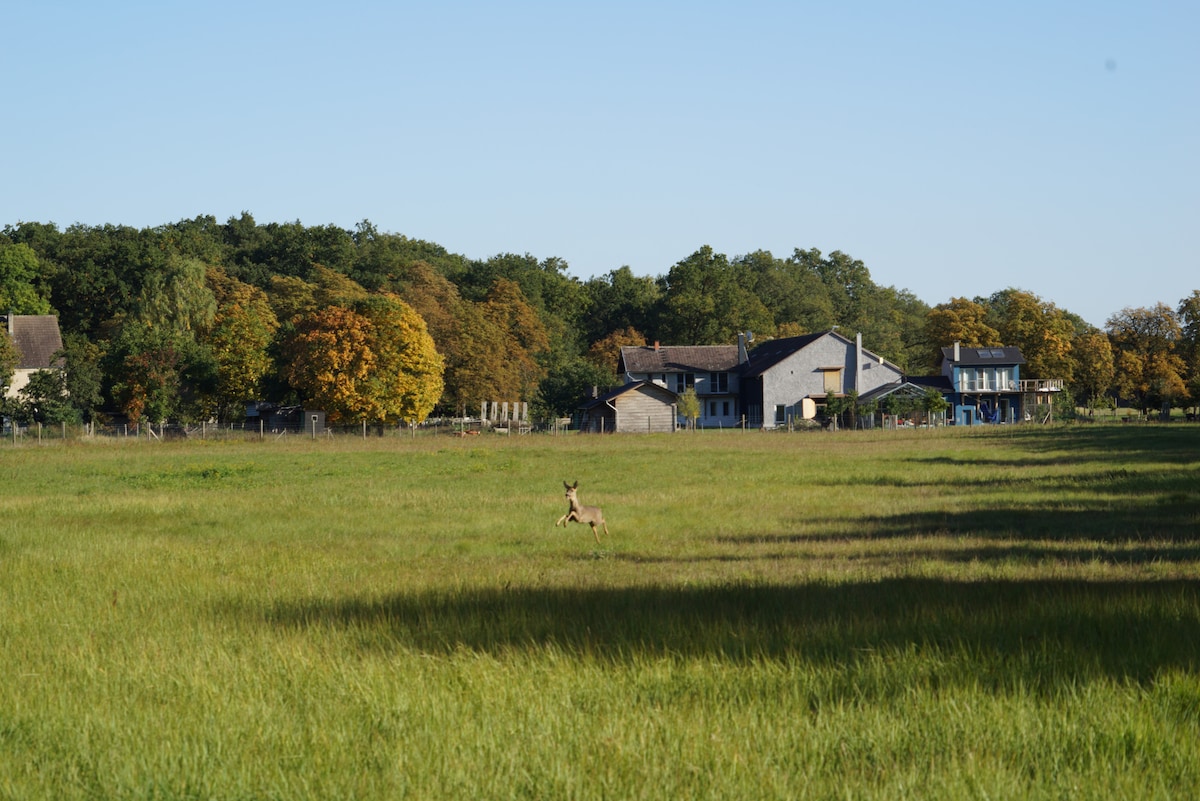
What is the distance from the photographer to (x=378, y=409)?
244ft

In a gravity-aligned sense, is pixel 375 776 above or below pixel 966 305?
below

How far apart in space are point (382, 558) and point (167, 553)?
337 centimetres

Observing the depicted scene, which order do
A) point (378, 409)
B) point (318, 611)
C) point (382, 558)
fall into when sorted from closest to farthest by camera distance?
point (318, 611), point (382, 558), point (378, 409)

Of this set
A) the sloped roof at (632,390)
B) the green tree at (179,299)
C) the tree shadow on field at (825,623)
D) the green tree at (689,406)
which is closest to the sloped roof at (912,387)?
the green tree at (689,406)

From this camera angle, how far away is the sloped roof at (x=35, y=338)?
292 feet

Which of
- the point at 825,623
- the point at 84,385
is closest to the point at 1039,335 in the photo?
the point at 84,385

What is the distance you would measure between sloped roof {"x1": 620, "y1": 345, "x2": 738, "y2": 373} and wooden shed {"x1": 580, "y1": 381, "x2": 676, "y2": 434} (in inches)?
485

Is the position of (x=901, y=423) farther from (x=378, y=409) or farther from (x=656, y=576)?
(x=656, y=576)

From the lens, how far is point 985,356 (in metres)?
106

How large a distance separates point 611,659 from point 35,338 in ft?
312

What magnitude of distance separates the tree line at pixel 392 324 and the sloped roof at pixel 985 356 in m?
7.32

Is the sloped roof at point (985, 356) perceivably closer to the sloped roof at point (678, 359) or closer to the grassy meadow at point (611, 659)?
the sloped roof at point (678, 359)

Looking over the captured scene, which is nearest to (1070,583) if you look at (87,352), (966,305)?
(87,352)

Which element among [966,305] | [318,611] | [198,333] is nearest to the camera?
[318,611]
